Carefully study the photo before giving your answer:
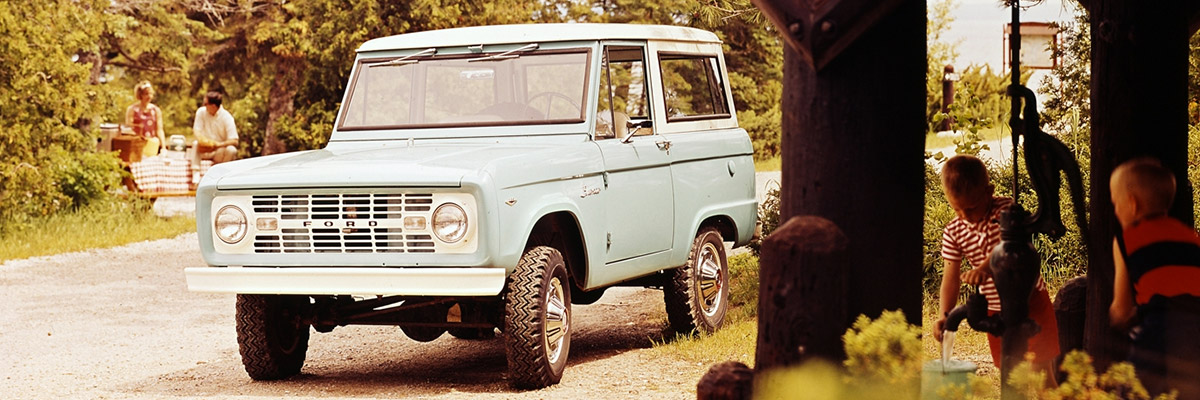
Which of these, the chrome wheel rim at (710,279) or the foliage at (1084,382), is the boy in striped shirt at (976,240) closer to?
the foliage at (1084,382)

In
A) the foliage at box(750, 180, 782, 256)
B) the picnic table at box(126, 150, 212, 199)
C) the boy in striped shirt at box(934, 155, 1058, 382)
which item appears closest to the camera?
the boy in striped shirt at box(934, 155, 1058, 382)

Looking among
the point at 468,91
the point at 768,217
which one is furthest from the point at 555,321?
→ the point at 768,217

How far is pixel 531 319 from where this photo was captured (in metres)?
7.19

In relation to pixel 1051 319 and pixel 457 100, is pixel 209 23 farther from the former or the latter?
pixel 1051 319

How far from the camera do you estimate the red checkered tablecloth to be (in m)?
18.1

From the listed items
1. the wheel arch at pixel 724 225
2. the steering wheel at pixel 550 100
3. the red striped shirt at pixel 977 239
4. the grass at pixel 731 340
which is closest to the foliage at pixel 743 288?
the grass at pixel 731 340

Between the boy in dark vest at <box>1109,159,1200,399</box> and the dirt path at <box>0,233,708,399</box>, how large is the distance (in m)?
2.82

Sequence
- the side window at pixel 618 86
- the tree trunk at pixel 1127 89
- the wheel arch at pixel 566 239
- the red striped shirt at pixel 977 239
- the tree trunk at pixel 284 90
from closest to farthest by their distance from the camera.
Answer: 1. the tree trunk at pixel 1127 89
2. the red striped shirt at pixel 977 239
3. the wheel arch at pixel 566 239
4. the side window at pixel 618 86
5. the tree trunk at pixel 284 90

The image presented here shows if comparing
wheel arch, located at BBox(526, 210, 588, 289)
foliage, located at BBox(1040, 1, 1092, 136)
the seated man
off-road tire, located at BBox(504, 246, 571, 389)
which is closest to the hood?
wheel arch, located at BBox(526, 210, 588, 289)

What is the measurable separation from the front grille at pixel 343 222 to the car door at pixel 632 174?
127 centimetres

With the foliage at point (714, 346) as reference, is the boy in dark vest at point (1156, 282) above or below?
above

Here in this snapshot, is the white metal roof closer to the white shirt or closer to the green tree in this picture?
the green tree

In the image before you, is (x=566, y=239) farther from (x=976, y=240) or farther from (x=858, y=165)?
(x=858, y=165)

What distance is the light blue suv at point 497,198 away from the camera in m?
7.10
